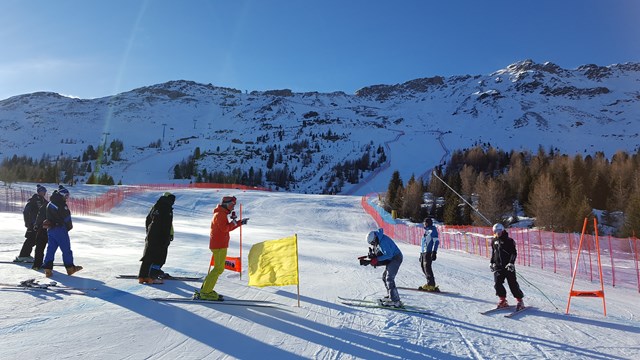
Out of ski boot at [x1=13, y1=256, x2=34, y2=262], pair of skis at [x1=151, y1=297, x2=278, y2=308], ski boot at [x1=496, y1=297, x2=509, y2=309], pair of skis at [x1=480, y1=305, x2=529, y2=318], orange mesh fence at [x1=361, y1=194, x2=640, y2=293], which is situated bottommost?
orange mesh fence at [x1=361, y1=194, x2=640, y2=293]

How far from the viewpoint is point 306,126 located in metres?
199

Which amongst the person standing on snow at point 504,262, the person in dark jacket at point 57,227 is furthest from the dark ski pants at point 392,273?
the person in dark jacket at point 57,227

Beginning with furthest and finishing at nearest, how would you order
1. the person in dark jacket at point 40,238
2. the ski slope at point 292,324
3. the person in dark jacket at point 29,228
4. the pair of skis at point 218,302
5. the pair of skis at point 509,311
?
1. the person in dark jacket at point 29,228
2. the person in dark jacket at point 40,238
3. the pair of skis at point 509,311
4. the pair of skis at point 218,302
5. the ski slope at point 292,324

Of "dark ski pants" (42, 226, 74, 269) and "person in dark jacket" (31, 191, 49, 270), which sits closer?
"dark ski pants" (42, 226, 74, 269)

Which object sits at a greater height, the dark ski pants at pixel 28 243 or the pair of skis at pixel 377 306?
the dark ski pants at pixel 28 243

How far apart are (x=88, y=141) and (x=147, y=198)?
6844 inches

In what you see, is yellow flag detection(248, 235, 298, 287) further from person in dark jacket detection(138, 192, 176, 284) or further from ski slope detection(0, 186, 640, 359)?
person in dark jacket detection(138, 192, 176, 284)

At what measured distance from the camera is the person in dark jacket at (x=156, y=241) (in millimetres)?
7934

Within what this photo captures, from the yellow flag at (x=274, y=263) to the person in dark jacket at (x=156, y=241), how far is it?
76.8 inches

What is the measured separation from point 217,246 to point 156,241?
1.69 m

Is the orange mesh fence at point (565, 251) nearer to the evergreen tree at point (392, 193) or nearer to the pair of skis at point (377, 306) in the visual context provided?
the pair of skis at point (377, 306)

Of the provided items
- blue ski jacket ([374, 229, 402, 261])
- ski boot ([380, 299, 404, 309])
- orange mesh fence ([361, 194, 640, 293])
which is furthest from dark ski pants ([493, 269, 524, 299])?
orange mesh fence ([361, 194, 640, 293])

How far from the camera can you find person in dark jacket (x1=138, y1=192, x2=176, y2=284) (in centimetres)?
793

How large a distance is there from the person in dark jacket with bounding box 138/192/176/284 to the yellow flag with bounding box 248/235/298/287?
195 centimetres
